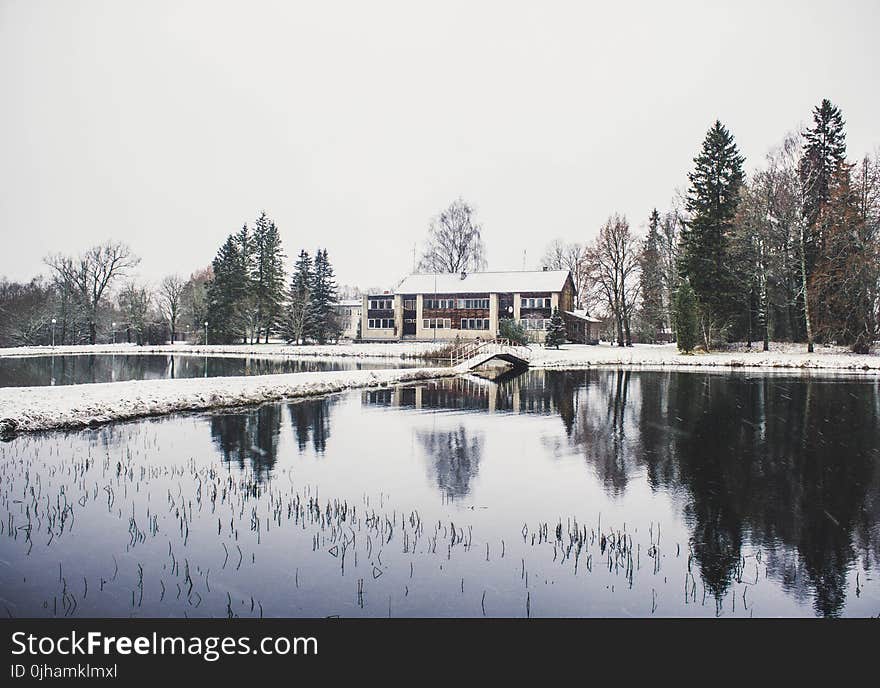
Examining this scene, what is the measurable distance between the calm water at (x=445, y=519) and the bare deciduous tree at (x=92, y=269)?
68735 millimetres

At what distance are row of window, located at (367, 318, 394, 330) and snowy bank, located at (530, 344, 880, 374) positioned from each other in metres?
30.6

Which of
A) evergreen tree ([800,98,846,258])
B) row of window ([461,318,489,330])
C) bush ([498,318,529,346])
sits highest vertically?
evergreen tree ([800,98,846,258])

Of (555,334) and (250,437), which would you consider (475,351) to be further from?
(250,437)

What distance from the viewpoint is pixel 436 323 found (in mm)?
71688

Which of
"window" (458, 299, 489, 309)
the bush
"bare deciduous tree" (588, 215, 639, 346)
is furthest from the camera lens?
"window" (458, 299, 489, 309)

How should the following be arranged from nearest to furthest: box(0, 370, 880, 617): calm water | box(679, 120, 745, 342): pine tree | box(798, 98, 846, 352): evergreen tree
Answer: box(0, 370, 880, 617): calm water → box(798, 98, 846, 352): evergreen tree → box(679, 120, 745, 342): pine tree

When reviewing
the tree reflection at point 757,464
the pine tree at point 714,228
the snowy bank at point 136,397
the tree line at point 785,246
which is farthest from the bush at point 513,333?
the tree reflection at point 757,464

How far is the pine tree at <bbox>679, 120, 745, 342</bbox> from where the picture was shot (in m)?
46.8

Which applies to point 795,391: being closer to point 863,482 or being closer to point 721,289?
point 863,482

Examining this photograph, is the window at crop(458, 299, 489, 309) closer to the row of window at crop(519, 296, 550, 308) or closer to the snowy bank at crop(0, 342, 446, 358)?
the row of window at crop(519, 296, 550, 308)

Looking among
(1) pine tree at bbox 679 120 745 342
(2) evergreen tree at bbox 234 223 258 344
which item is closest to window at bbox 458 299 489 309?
(2) evergreen tree at bbox 234 223 258 344

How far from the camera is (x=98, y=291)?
75125 mm

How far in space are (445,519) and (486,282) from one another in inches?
2477
